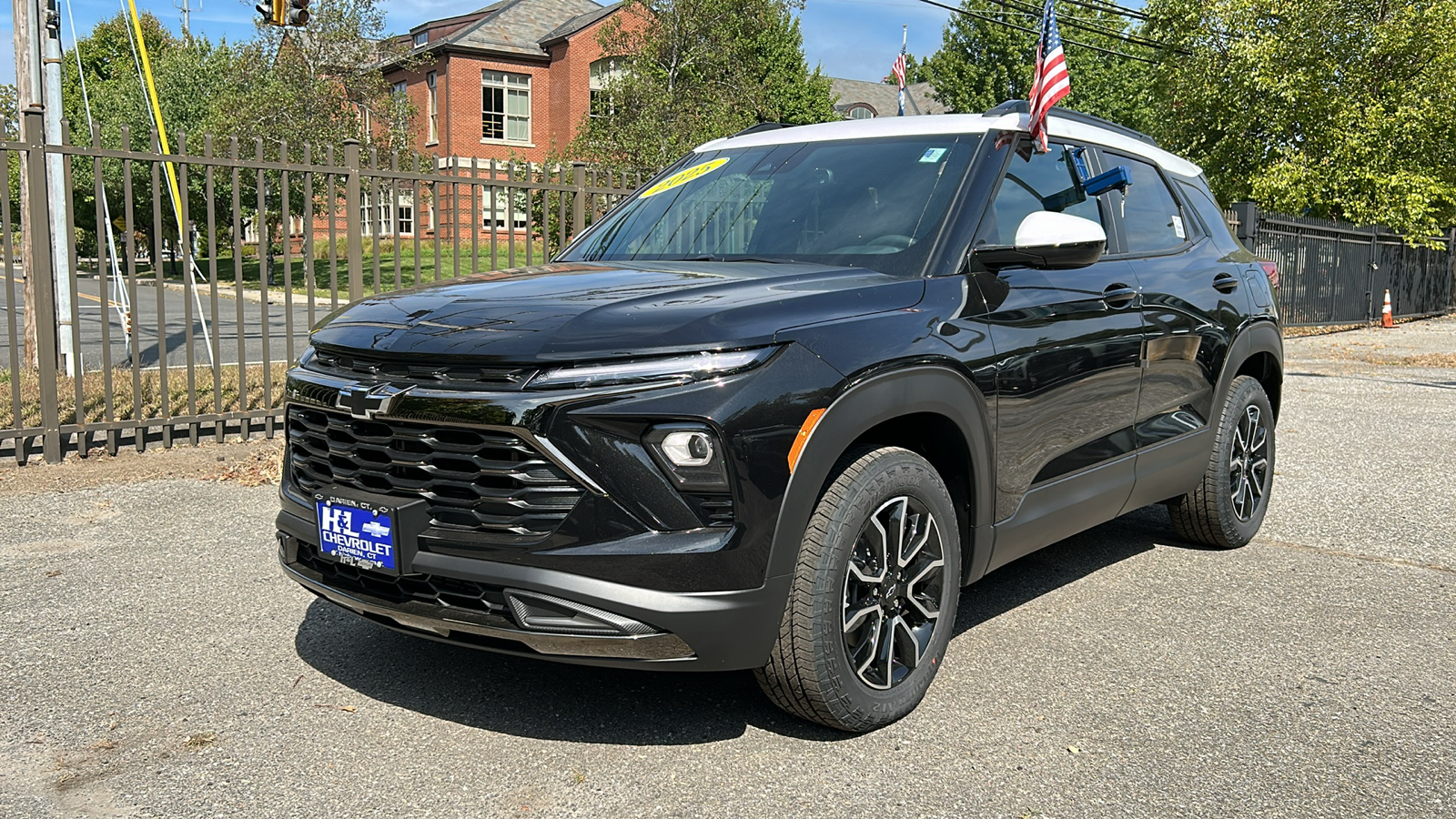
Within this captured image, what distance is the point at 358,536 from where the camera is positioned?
10.5 ft

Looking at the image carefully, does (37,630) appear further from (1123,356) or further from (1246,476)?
(1246,476)

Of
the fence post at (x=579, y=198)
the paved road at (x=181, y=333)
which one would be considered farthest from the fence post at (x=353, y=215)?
the fence post at (x=579, y=198)

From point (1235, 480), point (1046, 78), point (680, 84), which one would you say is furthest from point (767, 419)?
point (680, 84)

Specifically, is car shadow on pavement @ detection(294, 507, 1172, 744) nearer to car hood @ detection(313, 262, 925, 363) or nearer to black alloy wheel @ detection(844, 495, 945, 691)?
black alloy wheel @ detection(844, 495, 945, 691)

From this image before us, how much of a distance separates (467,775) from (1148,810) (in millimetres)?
1763

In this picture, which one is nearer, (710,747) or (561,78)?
(710,747)

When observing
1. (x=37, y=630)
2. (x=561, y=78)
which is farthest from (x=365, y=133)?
(x=37, y=630)

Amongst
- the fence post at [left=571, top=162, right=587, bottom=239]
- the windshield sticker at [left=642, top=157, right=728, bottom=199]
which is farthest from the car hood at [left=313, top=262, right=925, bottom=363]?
the fence post at [left=571, top=162, right=587, bottom=239]

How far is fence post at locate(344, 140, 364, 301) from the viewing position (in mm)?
8133

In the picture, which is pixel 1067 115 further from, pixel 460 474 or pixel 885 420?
pixel 460 474

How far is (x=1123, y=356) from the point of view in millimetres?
4395

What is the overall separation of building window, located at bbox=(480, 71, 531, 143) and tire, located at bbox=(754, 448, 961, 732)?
4004 cm

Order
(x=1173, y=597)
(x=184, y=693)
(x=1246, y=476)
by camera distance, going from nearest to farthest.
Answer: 1. (x=184, y=693)
2. (x=1173, y=597)
3. (x=1246, y=476)

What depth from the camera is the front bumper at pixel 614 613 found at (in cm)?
293
